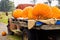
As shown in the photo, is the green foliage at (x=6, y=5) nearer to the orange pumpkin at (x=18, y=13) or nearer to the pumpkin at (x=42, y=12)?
the orange pumpkin at (x=18, y=13)

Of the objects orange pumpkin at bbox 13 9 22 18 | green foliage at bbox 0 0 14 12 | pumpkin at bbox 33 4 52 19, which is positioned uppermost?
pumpkin at bbox 33 4 52 19

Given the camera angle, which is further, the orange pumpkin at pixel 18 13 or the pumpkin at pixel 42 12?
the orange pumpkin at pixel 18 13

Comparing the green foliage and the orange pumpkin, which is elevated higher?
the orange pumpkin

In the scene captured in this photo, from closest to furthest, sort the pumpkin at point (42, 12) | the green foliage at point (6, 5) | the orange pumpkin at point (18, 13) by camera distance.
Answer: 1. the pumpkin at point (42, 12)
2. the orange pumpkin at point (18, 13)
3. the green foliage at point (6, 5)

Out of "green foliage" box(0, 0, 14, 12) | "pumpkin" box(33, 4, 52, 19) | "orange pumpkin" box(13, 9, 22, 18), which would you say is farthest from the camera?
"green foliage" box(0, 0, 14, 12)

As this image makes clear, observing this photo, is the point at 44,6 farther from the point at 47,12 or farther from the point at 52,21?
the point at 52,21

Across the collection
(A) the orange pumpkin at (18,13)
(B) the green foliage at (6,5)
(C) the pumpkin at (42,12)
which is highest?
(C) the pumpkin at (42,12)

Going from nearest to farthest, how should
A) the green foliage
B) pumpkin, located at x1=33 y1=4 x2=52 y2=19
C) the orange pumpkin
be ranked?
pumpkin, located at x1=33 y1=4 x2=52 y2=19 < the orange pumpkin < the green foliage

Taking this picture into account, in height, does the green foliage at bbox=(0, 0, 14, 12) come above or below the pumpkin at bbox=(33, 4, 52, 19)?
below

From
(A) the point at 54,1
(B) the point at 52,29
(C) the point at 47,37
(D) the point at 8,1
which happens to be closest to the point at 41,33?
(C) the point at 47,37

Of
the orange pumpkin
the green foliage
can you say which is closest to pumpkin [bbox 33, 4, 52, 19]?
the orange pumpkin

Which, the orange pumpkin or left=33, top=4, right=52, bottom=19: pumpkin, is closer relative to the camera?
left=33, top=4, right=52, bottom=19: pumpkin

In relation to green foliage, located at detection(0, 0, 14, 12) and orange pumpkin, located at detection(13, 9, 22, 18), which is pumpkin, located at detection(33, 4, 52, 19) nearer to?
orange pumpkin, located at detection(13, 9, 22, 18)

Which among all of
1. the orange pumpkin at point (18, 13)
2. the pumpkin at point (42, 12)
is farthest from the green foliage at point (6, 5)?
the pumpkin at point (42, 12)
